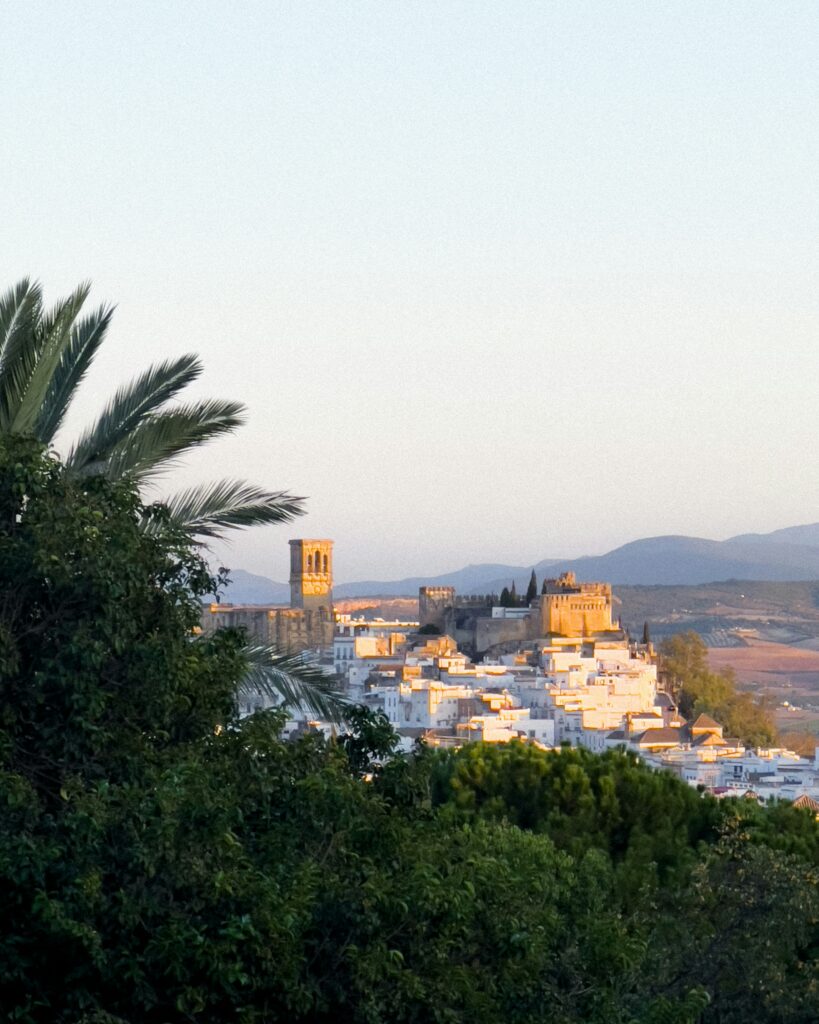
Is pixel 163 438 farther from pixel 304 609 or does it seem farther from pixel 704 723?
pixel 304 609

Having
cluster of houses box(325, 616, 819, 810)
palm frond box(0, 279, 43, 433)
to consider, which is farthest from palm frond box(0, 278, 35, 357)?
cluster of houses box(325, 616, 819, 810)

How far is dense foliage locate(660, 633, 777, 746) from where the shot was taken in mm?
83000

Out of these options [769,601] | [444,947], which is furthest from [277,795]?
[769,601]

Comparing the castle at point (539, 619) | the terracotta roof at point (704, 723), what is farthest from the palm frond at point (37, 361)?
the castle at point (539, 619)

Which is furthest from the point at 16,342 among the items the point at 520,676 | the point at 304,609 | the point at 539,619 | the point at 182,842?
the point at 304,609

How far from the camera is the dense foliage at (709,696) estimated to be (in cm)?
8300

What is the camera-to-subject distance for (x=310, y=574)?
119m

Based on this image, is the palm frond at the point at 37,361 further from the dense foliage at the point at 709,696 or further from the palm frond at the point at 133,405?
the dense foliage at the point at 709,696

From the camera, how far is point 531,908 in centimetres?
819

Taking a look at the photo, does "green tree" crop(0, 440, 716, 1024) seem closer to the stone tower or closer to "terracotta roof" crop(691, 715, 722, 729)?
"terracotta roof" crop(691, 715, 722, 729)

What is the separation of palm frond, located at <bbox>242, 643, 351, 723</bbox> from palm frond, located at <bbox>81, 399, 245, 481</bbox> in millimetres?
1137

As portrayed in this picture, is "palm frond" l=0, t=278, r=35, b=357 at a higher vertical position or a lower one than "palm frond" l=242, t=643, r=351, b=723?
higher

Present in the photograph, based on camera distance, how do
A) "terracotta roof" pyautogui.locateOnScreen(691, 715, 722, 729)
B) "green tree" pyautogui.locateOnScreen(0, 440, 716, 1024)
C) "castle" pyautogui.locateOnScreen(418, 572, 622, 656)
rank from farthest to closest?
"castle" pyautogui.locateOnScreen(418, 572, 622, 656), "terracotta roof" pyautogui.locateOnScreen(691, 715, 722, 729), "green tree" pyautogui.locateOnScreen(0, 440, 716, 1024)

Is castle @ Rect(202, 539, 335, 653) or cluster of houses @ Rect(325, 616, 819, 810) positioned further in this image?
castle @ Rect(202, 539, 335, 653)
